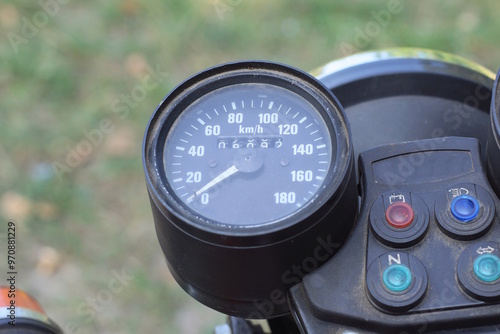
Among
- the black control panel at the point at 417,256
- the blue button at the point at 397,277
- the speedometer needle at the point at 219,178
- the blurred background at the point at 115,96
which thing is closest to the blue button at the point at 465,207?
the black control panel at the point at 417,256

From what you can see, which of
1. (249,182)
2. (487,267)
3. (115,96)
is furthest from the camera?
(115,96)

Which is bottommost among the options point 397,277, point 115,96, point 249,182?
point 397,277

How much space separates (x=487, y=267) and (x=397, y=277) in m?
0.12

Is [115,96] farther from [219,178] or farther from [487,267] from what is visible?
[487,267]

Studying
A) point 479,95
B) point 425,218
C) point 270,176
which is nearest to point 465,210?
point 425,218

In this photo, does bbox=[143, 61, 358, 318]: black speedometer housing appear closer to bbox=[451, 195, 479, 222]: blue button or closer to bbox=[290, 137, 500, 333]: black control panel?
bbox=[290, 137, 500, 333]: black control panel

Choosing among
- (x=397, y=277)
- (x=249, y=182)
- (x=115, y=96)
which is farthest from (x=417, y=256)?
(x=115, y=96)

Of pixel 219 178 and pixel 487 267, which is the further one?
pixel 219 178

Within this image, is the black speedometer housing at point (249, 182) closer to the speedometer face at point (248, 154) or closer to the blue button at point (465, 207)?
the speedometer face at point (248, 154)

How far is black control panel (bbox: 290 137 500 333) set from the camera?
3.42ft

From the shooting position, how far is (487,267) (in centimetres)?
104

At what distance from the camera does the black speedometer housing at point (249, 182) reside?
1.07 metres

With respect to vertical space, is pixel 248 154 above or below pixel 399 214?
above

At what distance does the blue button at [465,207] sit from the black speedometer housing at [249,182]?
15 centimetres
